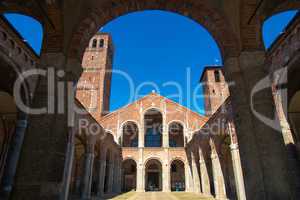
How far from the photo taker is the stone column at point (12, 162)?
372cm

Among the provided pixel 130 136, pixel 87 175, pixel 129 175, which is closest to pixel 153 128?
pixel 130 136

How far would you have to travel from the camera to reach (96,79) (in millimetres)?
30172

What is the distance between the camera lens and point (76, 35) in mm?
4977

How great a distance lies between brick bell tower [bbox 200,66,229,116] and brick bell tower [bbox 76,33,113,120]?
1481 cm

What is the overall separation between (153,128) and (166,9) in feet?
82.5

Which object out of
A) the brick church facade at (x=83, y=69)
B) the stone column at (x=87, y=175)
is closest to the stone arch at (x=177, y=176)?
the stone column at (x=87, y=175)

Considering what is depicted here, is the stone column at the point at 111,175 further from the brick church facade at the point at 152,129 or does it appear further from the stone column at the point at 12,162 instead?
the stone column at the point at 12,162

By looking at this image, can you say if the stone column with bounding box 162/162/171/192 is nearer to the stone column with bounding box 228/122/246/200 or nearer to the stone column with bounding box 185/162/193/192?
the stone column with bounding box 185/162/193/192

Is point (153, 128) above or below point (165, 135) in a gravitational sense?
above

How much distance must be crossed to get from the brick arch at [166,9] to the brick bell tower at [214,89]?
25.3m

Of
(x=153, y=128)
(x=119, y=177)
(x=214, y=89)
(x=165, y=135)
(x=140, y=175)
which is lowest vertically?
(x=119, y=177)

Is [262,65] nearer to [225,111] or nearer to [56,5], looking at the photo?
[56,5]

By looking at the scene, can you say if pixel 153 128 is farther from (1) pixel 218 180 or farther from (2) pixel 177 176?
(1) pixel 218 180

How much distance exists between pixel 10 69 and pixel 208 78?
88.0 ft
